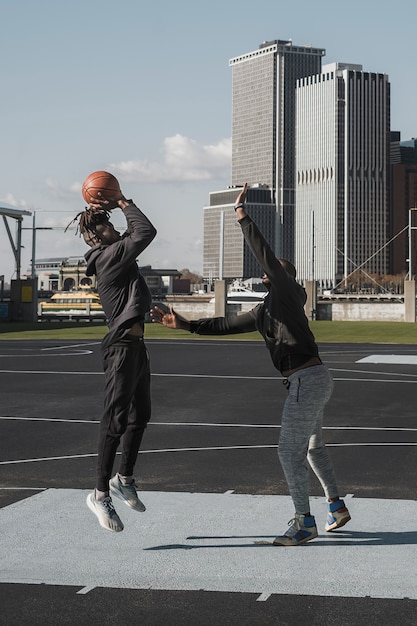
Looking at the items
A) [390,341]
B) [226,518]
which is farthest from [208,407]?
[390,341]

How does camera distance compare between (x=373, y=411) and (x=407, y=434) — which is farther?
(x=373, y=411)

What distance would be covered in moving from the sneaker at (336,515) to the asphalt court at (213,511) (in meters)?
0.07

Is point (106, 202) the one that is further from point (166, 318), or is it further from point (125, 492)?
point (125, 492)

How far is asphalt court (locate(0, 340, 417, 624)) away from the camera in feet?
16.2

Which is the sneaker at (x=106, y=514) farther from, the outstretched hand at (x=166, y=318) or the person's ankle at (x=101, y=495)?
the outstretched hand at (x=166, y=318)

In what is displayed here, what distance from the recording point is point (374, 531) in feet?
20.3

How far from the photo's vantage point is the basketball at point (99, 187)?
6441mm

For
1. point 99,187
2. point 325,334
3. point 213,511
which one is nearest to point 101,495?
point 213,511

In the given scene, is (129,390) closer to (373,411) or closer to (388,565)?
(388,565)

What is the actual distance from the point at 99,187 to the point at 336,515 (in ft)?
9.44

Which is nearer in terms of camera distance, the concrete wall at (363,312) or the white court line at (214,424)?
the white court line at (214,424)

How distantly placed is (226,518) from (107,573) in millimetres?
1551

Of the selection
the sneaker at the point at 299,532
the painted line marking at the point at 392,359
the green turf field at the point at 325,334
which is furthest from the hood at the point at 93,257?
the green turf field at the point at 325,334

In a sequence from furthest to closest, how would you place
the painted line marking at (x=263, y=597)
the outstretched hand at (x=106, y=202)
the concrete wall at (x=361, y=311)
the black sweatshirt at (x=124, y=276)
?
the concrete wall at (x=361, y=311), the outstretched hand at (x=106, y=202), the black sweatshirt at (x=124, y=276), the painted line marking at (x=263, y=597)
